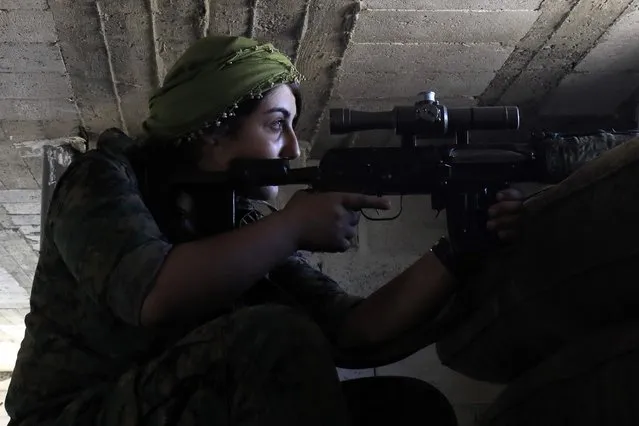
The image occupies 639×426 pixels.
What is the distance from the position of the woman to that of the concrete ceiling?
0.58 meters

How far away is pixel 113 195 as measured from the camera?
3.07ft

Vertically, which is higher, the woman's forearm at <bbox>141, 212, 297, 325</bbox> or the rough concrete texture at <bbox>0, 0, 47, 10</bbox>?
the rough concrete texture at <bbox>0, 0, 47, 10</bbox>

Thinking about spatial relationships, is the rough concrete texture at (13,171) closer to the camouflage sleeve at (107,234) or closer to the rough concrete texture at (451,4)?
the rough concrete texture at (451,4)

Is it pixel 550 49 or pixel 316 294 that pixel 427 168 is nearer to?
pixel 316 294

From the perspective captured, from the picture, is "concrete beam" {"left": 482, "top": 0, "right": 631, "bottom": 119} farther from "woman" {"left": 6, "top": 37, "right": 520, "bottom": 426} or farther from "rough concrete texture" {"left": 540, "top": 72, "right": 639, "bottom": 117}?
"woman" {"left": 6, "top": 37, "right": 520, "bottom": 426}

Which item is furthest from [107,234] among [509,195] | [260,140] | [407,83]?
[407,83]

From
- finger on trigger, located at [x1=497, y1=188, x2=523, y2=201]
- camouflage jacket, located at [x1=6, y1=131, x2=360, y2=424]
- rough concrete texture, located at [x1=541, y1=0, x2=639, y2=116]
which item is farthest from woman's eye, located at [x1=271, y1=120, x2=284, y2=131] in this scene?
rough concrete texture, located at [x1=541, y1=0, x2=639, y2=116]

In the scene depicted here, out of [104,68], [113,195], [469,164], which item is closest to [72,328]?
[113,195]

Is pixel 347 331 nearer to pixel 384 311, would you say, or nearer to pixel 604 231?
pixel 384 311

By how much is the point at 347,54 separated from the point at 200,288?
4.00ft

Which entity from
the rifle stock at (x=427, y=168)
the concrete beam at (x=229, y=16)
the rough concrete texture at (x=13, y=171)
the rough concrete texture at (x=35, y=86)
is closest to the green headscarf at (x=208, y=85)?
the rifle stock at (x=427, y=168)

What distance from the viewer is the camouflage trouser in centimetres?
75

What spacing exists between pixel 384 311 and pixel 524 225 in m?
0.30

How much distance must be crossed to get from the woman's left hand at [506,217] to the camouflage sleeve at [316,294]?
13.2 inches
